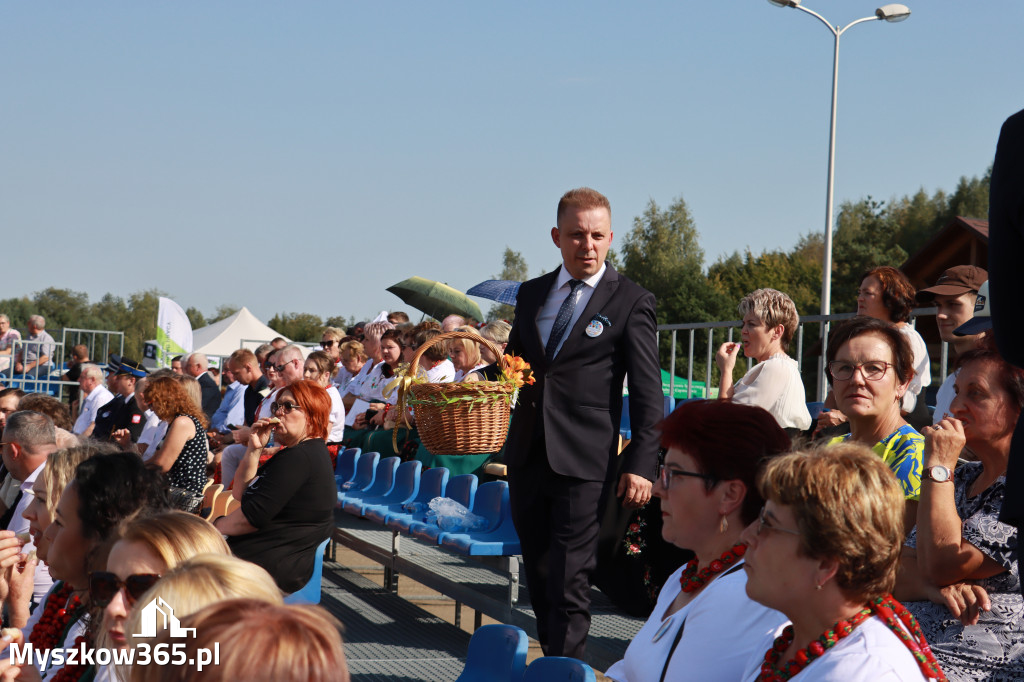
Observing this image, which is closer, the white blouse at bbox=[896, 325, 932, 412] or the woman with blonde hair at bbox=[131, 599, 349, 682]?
the woman with blonde hair at bbox=[131, 599, 349, 682]

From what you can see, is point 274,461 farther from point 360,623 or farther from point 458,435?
point 360,623

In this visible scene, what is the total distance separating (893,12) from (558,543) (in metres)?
18.9

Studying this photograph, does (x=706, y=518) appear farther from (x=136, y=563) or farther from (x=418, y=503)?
(x=418, y=503)

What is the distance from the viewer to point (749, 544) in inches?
80.4

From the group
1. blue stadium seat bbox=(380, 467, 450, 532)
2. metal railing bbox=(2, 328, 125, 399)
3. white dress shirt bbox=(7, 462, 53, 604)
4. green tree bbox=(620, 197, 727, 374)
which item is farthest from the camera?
green tree bbox=(620, 197, 727, 374)

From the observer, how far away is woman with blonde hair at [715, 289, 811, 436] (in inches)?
182

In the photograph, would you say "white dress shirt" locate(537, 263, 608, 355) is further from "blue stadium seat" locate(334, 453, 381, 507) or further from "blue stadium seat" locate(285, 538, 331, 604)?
"blue stadium seat" locate(334, 453, 381, 507)

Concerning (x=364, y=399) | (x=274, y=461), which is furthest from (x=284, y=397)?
(x=364, y=399)

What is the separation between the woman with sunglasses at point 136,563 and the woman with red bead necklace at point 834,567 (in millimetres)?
1340

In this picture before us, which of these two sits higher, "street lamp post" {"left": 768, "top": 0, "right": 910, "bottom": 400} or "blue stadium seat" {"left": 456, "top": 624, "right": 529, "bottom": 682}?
"street lamp post" {"left": 768, "top": 0, "right": 910, "bottom": 400}

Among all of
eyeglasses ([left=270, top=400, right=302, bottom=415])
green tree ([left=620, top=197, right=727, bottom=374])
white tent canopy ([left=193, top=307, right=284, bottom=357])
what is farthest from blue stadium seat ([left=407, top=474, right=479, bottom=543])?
green tree ([left=620, top=197, right=727, bottom=374])

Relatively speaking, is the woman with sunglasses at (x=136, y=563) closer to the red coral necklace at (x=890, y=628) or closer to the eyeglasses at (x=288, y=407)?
the red coral necklace at (x=890, y=628)

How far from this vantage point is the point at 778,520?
6.46 ft

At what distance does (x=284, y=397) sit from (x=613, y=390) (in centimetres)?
172
